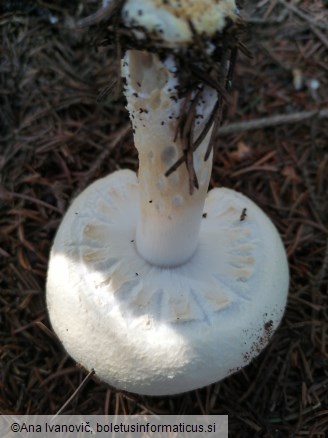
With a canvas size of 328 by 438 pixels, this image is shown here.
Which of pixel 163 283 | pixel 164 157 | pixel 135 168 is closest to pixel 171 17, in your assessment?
pixel 164 157

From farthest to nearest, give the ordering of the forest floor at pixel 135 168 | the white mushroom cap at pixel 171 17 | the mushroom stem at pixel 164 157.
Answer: the forest floor at pixel 135 168, the mushroom stem at pixel 164 157, the white mushroom cap at pixel 171 17

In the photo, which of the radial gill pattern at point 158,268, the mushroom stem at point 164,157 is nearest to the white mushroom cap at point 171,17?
the mushroom stem at point 164,157

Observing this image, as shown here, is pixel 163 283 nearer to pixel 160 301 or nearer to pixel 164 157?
pixel 160 301

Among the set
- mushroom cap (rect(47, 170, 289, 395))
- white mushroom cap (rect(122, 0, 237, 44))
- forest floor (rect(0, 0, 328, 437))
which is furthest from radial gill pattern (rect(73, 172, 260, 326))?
white mushroom cap (rect(122, 0, 237, 44))

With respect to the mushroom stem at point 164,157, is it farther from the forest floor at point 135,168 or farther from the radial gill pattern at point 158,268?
the forest floor at point 135,168

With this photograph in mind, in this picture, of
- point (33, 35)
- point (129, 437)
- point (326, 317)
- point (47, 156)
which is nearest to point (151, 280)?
point (129, 437)

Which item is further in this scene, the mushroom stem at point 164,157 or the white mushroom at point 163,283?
the white mushroom at point 163,283
